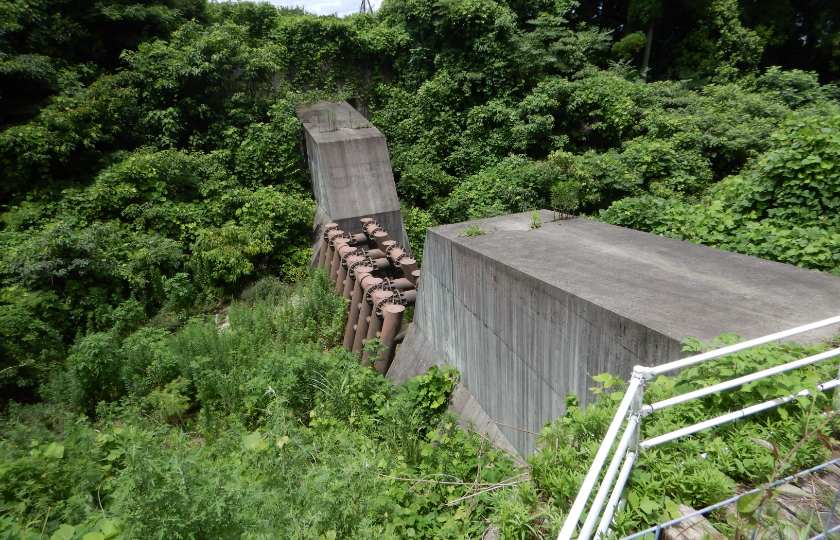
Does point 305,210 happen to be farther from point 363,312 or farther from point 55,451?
point 55,451

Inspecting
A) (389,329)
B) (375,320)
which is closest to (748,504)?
(389,329)

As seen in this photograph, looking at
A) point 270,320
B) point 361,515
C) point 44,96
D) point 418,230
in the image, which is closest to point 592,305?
point 361,515

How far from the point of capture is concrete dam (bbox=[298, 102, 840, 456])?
3.45 m

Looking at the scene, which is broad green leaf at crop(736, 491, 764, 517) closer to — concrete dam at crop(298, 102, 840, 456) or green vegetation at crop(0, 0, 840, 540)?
green vegetation at crop(0, 0, 840, 540)

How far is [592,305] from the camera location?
3668 mm

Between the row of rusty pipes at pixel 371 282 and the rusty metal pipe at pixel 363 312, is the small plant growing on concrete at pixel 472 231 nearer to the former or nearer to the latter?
the row of rusty pipes at pixel 371 282

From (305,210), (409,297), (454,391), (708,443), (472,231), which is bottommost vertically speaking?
(454,391)

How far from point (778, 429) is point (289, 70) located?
15030 mm

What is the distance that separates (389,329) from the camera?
271 inches

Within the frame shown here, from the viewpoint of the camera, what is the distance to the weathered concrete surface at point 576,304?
341 centimetres

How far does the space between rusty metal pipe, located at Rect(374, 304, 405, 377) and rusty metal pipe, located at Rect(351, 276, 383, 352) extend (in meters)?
0.57

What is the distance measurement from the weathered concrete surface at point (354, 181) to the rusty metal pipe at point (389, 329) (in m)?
3.97

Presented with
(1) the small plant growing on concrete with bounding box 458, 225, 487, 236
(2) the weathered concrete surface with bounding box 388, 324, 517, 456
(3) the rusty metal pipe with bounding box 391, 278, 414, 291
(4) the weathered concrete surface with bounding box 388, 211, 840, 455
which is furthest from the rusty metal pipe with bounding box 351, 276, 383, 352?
(1) the small plant growing on concrete with bounding box 458, 225, 487, 236

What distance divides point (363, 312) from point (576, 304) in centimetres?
438
